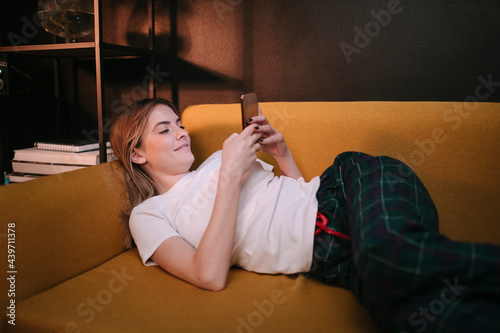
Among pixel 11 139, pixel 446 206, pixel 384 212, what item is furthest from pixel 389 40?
pixel 11 139

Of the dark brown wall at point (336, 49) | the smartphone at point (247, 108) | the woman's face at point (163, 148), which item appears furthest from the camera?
the dark brown wall at point (336, 49)

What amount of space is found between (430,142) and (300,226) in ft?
1.91

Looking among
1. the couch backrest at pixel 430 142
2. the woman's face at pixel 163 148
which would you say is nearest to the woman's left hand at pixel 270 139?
the couch backrest at pixel 430 142

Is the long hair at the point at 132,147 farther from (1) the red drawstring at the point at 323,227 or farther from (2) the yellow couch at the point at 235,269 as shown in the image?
(1) the red drawstring at the point at 323,227

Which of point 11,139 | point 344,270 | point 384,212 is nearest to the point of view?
point 384,212

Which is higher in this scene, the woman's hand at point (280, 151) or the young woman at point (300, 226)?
the woman's hand at point (280, 151)

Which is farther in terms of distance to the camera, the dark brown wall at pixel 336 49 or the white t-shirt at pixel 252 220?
the dark brown wall at pixel 336 49

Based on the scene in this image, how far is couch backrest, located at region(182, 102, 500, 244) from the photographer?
3.96 ft

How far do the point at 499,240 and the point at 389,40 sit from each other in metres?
0.89

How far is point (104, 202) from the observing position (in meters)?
1.17

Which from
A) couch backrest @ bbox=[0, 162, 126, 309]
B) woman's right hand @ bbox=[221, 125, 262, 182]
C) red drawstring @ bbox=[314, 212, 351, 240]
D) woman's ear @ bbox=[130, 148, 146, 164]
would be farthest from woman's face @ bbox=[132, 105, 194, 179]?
red drawstring @ bbox=[314, 212, 351, 240]

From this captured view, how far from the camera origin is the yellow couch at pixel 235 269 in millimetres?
865

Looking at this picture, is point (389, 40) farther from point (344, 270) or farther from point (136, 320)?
point (136, 320)

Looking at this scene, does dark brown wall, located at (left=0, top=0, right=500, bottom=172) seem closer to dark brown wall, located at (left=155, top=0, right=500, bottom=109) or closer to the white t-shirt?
dark brown wall, located at (left=155, top=0, right=500, bottom=109)
